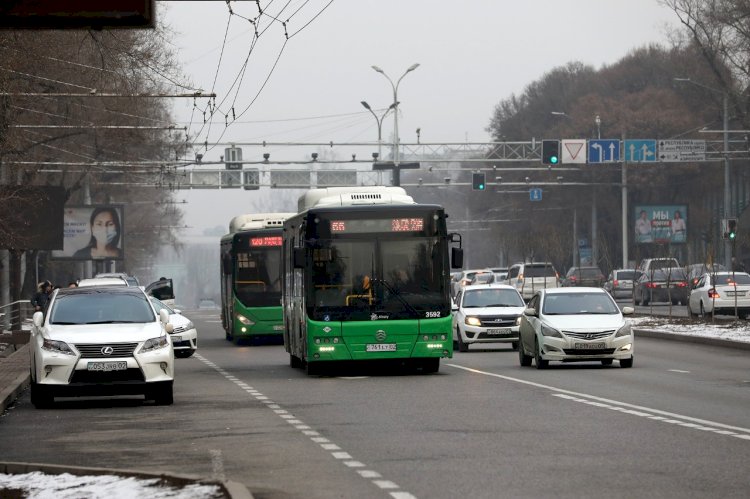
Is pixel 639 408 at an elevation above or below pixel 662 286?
below

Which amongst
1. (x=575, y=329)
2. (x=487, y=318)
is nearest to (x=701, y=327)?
(x=487, y=318)

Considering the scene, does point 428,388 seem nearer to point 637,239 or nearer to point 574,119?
point 637,239

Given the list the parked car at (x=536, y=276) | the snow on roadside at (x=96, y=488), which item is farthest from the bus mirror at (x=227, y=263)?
the snow on roadside at (x=96, y=488)

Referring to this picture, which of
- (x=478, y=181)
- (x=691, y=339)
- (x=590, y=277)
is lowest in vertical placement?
(x=691, y=339)

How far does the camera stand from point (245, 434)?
54.7ft

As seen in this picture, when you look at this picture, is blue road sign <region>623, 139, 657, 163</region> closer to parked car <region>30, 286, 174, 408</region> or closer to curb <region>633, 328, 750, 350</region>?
curb <region>633, 328, 750, 350</region>

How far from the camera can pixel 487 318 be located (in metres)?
37.6

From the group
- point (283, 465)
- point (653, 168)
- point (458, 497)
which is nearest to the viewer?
point (458, 497)

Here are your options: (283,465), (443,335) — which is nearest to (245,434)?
(283,465)

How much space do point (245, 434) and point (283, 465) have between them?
126 inches

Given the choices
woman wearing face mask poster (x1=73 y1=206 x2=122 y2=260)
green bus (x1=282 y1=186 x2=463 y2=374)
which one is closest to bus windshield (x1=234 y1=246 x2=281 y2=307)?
green bus (x1=282 y1=186 x2=463 y2=374)

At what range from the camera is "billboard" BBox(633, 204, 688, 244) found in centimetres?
9162

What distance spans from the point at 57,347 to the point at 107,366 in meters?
0.71

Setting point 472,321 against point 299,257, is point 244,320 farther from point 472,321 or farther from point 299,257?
point 299,257
